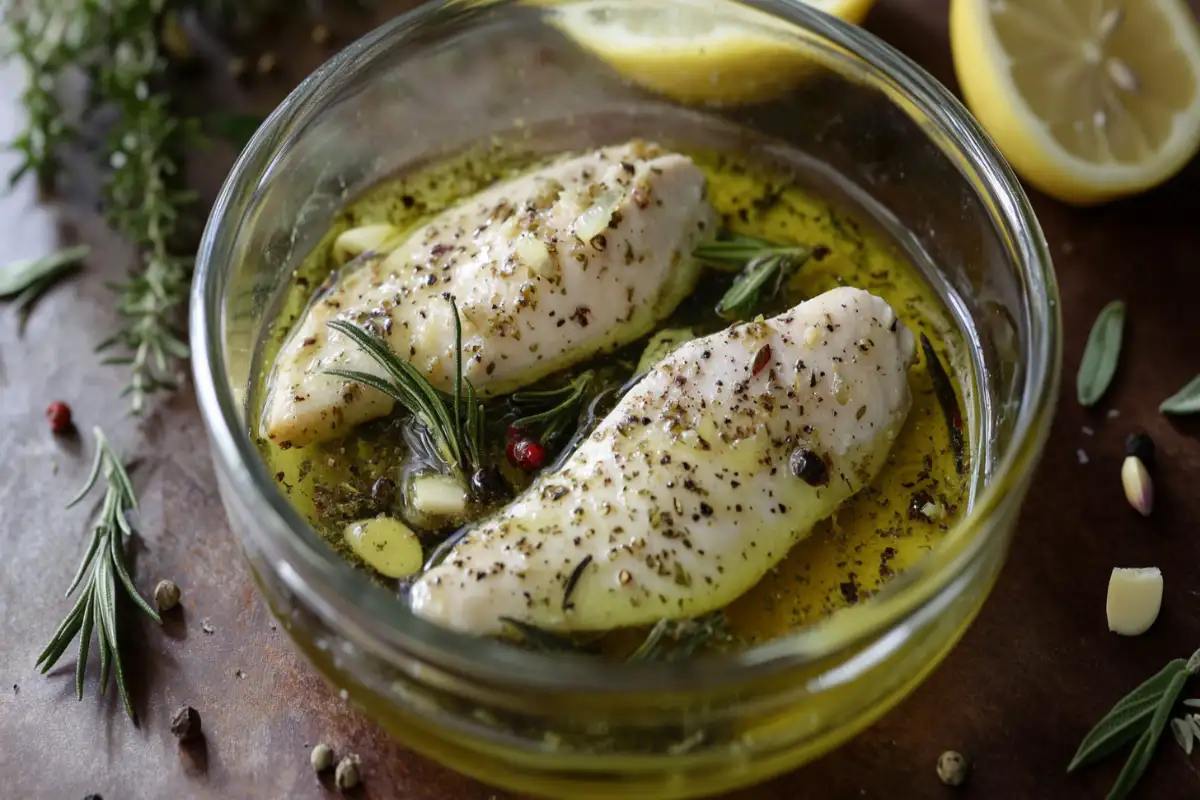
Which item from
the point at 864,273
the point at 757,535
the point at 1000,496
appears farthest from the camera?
the point at 864,273

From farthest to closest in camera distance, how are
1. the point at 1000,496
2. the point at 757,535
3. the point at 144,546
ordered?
the point at 144,546
the point at 757,535
the point at 1000,496

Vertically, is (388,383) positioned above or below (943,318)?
above

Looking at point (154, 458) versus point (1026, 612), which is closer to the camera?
point (1026, 612)

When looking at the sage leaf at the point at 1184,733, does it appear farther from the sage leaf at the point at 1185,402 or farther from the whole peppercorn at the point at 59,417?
the whole peppercorn at the point at 59,417

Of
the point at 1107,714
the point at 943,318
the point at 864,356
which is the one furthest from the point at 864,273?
the point at 1107,714

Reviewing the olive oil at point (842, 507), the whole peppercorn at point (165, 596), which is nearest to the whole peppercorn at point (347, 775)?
the olive oil at point (842, 507)

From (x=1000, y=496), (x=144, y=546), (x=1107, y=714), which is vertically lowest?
Result: (x=1107, y=714)

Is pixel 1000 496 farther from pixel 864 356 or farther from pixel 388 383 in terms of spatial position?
pixel 388 383
